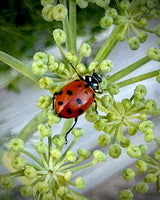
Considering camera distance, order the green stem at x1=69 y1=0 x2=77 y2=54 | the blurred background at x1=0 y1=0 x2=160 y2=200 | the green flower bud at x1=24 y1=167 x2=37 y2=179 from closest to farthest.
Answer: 1. the green flower bud at x1=24 y1=167 x2=37 y2=179
2. the green stem at x1=69 y1=0 x2=77 y2=54
3. the blurred background at x1=0 y1=0 x2=160 y2=200

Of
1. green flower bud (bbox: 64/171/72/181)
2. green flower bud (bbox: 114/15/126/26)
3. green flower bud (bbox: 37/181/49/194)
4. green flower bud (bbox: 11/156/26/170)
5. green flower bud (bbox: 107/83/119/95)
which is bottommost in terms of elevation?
green flower bud (bbox: 37/181/49/194)

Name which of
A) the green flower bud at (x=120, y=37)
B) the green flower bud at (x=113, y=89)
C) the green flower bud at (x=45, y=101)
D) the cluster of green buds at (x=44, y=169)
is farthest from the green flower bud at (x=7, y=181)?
the green flower bud at (x=120, y=37)

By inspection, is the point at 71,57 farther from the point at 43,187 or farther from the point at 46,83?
the point at 43,187

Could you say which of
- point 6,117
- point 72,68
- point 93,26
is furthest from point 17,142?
point 93,26

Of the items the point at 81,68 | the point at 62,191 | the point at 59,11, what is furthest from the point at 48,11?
the point at 62,191

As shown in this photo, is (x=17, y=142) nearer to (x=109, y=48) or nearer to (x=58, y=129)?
(x=109, y=48)

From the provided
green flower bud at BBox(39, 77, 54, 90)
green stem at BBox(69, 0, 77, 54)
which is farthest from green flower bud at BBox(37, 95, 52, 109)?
green stem at BBox(69, 0, 77, 54)

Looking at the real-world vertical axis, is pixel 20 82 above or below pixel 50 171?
above

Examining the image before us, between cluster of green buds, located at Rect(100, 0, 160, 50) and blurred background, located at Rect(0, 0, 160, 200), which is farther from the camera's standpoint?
blurred background, located at Rect(0, 0, 160, 200)

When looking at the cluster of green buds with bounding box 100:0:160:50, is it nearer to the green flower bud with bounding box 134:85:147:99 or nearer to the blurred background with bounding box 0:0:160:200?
the green flower bud with bounding box 134:85:147:99
